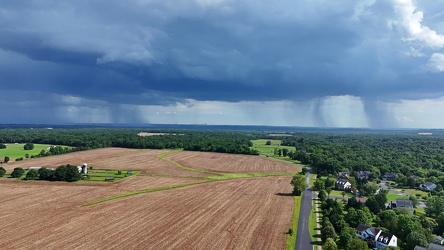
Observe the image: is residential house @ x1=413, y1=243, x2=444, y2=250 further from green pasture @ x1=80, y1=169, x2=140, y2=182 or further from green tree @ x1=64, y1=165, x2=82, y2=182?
green tree @ x1=64, y1=165, x2=82, y2=182

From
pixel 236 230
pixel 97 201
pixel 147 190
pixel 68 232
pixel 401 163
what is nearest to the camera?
pixel 68 232

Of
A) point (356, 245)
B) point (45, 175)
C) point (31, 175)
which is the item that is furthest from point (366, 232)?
point (31, 175)

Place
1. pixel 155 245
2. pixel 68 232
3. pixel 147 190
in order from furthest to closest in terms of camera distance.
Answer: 1. pixel 147 190
2. pixel 68 232
3. pixel 155 245

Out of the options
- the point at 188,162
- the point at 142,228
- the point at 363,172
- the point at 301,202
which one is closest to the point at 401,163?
the point at 363,172

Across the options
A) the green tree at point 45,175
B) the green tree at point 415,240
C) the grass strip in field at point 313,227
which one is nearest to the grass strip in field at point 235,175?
the grass strip in field at point 313,227

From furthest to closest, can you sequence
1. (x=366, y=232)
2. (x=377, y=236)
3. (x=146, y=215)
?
1. (x=146, y=215)
2. (x=366, y=232)
3. (x=377, y=236)

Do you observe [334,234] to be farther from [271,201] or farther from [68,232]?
[68,232]

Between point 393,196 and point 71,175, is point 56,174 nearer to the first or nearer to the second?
point 71,175
